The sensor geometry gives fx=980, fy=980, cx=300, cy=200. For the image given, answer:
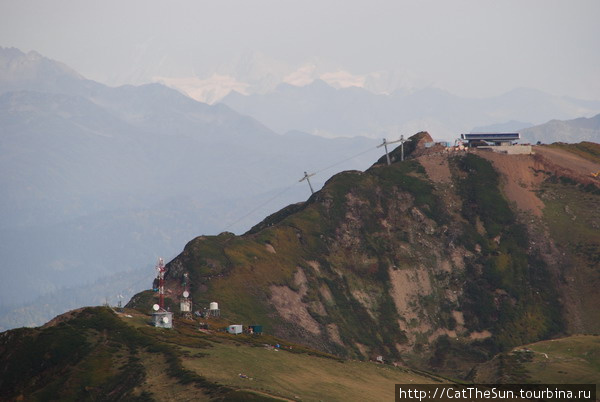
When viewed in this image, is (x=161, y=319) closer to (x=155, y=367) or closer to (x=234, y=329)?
(x=234, y=329)

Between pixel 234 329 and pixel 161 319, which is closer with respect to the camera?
pixel 161 319

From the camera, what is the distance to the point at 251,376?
A: 149m

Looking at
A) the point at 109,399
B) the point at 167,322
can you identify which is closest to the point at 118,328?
the point at 167,322

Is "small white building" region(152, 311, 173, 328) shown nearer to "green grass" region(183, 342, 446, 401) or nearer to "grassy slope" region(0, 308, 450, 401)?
"grassy slope" region(0, 308, 450, 401)

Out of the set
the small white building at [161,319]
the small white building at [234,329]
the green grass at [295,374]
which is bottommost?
the green grass at [295,374]

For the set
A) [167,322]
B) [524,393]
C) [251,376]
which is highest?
[167,322]

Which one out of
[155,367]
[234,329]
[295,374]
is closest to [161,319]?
[234,329]

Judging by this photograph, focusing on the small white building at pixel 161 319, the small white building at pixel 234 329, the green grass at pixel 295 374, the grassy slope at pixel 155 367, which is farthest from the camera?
the small white building at pixel 234 329

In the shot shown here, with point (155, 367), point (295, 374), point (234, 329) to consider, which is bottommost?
point (295, 374)

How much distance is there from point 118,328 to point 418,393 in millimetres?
53113

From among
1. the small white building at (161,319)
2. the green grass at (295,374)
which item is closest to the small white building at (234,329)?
the green grass at (295,374)

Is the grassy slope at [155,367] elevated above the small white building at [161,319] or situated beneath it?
situated beneath

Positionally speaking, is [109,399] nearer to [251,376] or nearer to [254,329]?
[251,376]

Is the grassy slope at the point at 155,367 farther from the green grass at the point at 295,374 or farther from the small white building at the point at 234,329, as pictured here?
the small white building at the point at 234,329
